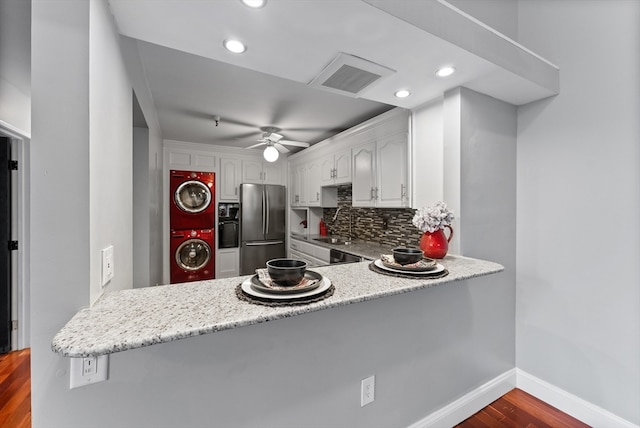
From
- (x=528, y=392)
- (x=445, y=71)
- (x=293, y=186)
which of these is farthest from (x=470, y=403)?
(x=293, y=186)

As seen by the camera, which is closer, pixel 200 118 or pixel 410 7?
pixel 410 7

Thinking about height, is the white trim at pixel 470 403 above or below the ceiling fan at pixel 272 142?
below

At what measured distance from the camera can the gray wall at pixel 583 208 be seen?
1557 mm

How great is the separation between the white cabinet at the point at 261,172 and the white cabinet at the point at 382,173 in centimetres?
203

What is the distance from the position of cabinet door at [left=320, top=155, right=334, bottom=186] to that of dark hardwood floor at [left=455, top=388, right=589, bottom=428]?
2782 mm

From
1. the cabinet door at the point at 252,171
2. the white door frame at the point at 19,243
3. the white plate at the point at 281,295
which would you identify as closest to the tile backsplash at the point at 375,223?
the cabinet door at the point at 252,171

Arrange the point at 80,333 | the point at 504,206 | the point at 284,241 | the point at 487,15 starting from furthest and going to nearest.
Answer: the point at 284,241 → the point at 504,206 → the point at 487,15 → the point at 80,333

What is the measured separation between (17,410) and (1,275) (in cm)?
135

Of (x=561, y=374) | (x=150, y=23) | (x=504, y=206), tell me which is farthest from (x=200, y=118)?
(x=561, y=374)

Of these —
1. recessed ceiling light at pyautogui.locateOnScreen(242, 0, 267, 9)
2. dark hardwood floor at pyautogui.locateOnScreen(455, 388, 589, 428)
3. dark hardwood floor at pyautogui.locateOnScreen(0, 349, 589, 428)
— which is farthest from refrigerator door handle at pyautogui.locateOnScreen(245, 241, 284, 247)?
recessed ceiling light at pyautogui.locateOnScreen(242, 0, 267, 9)

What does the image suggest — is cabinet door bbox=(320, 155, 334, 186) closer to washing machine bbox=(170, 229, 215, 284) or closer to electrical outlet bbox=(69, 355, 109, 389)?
washing machine bbox=(170, 229, 215, 284)

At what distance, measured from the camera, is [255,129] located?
3.50 metres

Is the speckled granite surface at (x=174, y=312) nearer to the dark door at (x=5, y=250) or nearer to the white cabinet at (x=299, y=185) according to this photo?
the dark door at (x=5, y=250)

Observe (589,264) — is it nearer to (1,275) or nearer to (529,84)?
(529,84)
